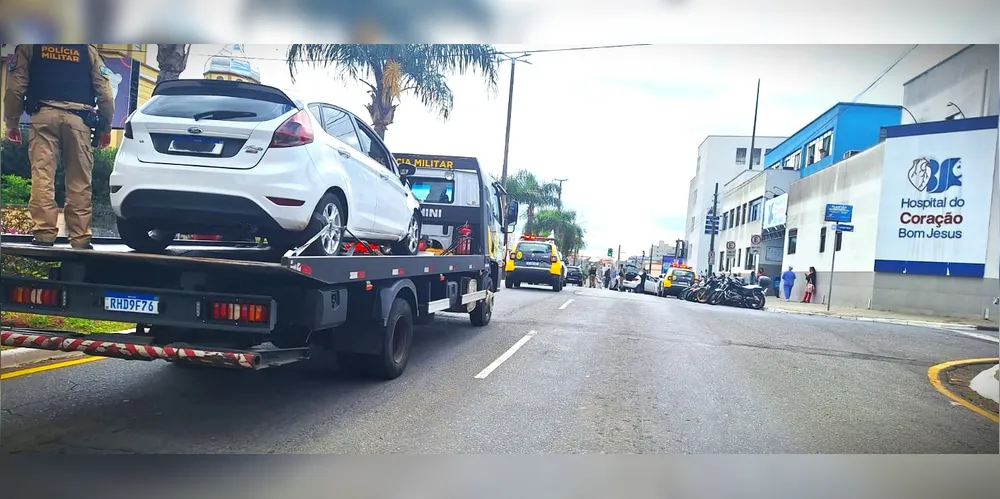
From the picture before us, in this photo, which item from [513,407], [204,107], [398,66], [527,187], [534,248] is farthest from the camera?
[534,248]

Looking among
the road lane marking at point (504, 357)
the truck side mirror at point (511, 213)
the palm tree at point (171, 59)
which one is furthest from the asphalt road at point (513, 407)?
the truck side mirror at point (511, 213)

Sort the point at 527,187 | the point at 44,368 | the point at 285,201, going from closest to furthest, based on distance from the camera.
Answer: the point at 285,201 → the point at 44,368 → the point at 527,187

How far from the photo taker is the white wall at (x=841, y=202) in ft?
54.1

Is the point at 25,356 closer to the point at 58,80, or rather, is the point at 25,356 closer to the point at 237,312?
the point at 58,80

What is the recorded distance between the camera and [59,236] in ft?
16.7

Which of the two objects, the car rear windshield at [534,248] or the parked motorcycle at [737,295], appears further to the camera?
the car rear windshield at [534,248]

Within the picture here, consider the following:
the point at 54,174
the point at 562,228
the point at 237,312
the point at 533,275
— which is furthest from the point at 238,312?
the point at 562,228

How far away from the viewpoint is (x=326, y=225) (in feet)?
17.9

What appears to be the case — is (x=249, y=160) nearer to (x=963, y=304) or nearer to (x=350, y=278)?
(x=350, y=278)

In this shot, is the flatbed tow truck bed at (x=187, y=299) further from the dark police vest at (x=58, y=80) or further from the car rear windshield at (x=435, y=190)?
the car rear windshield at (x=435, y=190)

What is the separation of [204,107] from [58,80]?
1362 mm

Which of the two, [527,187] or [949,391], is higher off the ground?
[527,187]

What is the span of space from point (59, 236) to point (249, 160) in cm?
161

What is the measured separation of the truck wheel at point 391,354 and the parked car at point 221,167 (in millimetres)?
1294
